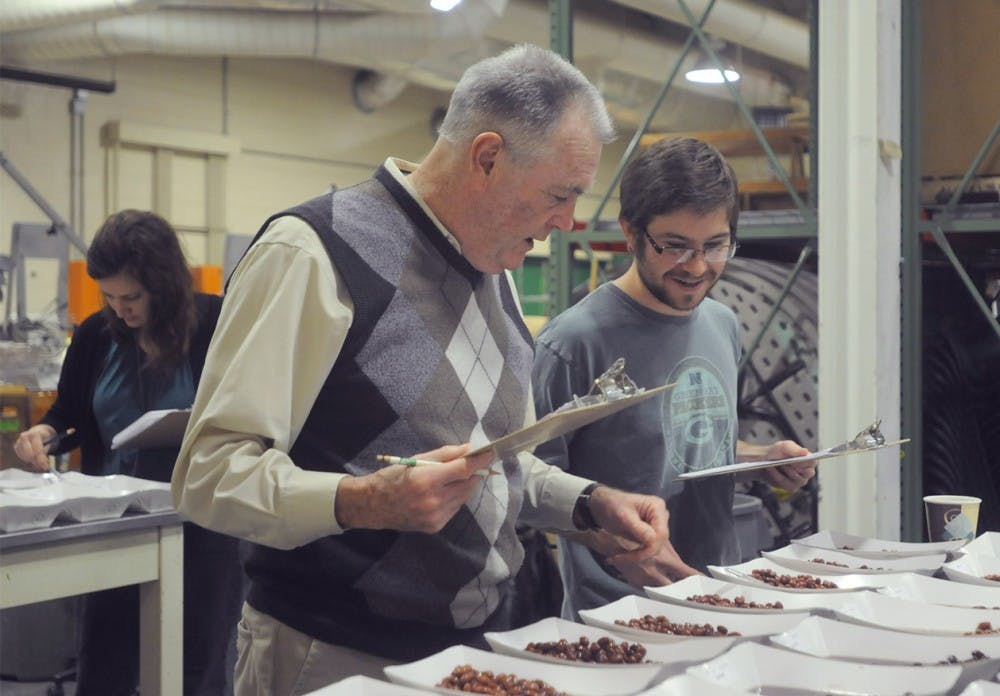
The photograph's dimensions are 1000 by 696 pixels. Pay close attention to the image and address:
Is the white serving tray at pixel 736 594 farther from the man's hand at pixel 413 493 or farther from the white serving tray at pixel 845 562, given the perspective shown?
the man's hand at pixel 413 493

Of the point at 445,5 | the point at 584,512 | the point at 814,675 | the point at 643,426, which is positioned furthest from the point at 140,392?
the point at 445,5

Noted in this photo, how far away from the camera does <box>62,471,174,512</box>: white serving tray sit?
2.60 metres

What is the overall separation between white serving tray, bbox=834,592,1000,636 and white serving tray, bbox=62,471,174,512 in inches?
63.9

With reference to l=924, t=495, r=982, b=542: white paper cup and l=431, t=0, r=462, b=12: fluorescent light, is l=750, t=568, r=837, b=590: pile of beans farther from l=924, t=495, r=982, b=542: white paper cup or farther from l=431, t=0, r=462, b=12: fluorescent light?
l=431, t=0, r=462, b=12: fluorescent light

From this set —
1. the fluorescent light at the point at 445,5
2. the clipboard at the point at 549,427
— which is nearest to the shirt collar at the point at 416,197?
the clipboard at the point at 549,427

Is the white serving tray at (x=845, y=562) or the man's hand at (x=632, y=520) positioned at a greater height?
the man's hand at (x=632, y=520)

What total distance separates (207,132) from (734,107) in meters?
4.36

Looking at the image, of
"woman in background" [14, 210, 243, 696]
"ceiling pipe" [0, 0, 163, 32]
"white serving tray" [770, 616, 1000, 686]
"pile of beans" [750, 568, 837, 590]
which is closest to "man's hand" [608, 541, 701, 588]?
"pile of beans" [750, 568, 837, 590]

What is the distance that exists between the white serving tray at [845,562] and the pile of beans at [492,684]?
2.38 feet

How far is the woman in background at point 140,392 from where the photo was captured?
284 centimetres

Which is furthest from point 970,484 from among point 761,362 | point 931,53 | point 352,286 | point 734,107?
point 734,107

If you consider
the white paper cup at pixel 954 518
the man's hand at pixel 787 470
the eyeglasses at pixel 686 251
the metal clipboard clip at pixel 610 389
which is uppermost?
the eyeglasses at pixel 686 251

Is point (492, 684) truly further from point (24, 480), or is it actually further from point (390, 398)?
point (24, 480)

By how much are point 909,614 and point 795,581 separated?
206 mm
